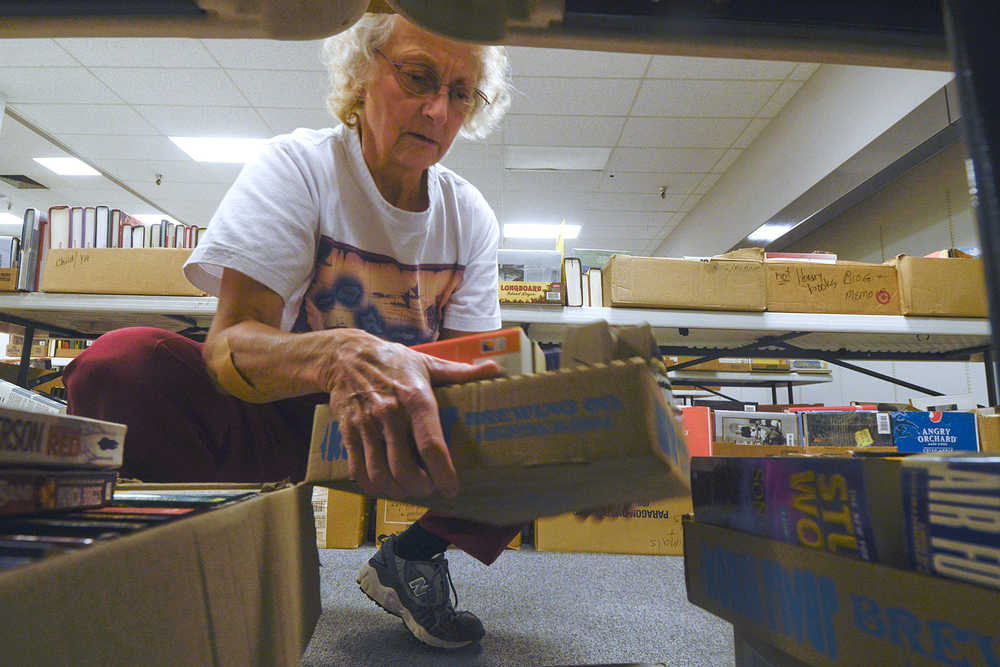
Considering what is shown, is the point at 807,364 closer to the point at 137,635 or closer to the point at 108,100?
the point at 137,635

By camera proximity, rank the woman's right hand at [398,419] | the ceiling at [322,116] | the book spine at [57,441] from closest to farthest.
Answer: the book spine at [57,441], the woman's right hand at [398,419], the ceiling at [322,116]

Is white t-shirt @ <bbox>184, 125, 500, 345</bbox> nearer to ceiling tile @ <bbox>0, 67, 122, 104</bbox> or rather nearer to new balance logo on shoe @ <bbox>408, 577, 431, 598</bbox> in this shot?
new balance logo on shoe @ <bbox>408, 577, 431, 598</bbox>

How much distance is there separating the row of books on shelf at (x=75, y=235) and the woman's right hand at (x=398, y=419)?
2123 millimetres

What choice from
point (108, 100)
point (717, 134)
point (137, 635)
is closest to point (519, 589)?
point (137, 635)

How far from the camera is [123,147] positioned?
153 inches

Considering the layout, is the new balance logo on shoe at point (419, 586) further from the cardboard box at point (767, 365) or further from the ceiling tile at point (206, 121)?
→ the ceiling tile at point (206, 121)

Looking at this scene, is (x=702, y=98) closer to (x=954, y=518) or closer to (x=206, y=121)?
(x=206, y=121)

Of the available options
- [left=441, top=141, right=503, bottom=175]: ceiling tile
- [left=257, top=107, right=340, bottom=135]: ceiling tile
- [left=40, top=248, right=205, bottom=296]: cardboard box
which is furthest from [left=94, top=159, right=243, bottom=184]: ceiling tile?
[left=40, top=248, right=205, bottom=296]: cardboard box

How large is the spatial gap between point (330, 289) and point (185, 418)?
265 mm

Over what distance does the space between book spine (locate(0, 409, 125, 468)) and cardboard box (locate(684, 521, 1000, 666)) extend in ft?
1.42

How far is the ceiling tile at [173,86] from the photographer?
3051 mm

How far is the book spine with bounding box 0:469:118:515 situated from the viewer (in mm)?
270

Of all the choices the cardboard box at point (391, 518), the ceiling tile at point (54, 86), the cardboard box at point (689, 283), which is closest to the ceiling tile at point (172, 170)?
the ceiling tile at point (54, 86)

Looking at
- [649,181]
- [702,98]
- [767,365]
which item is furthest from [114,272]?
[649,181]
